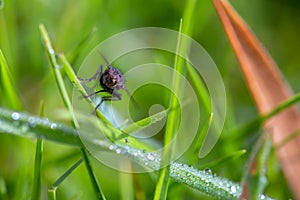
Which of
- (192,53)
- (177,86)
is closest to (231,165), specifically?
(177,86)

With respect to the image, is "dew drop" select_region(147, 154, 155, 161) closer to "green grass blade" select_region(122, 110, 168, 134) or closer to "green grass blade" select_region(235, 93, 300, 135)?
"green grass blade" select_region(122, 110, 168, 134)

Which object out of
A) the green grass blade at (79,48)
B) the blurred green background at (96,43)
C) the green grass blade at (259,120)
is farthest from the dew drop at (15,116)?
the green grass blade at (259,120)

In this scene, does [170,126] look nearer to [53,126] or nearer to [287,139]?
[53,126]

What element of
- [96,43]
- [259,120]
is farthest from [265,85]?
[96,43]

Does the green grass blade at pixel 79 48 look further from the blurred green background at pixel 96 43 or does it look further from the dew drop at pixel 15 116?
Result: the dew drop at pixel 15 116

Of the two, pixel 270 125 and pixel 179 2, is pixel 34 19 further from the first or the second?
pixel 270 125

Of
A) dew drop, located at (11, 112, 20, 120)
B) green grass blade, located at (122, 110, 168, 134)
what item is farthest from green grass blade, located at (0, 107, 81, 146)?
green grass blade, located at (122, 110, 168, 134)

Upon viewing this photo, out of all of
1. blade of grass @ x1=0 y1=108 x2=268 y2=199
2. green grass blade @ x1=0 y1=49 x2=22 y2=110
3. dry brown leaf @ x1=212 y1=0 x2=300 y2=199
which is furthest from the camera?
dry brown leaf @ x1=212 y1=0 x2=300 y2=199
